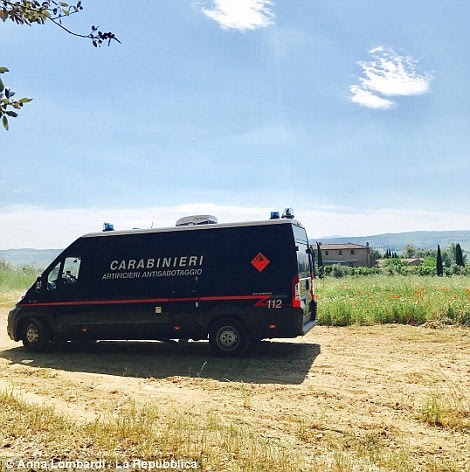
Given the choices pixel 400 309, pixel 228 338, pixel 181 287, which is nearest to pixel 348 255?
pixel 400 309

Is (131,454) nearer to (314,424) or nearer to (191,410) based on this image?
(191,410)

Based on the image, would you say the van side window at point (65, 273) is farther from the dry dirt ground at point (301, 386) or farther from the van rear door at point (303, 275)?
the van rear door at point (303, 275)

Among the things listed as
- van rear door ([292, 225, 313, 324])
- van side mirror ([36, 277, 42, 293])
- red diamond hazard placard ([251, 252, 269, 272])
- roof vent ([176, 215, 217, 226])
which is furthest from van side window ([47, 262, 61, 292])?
van rear door ([292, 225, 313, 324])

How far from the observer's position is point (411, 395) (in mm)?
7242

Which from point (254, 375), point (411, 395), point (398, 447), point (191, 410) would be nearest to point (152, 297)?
point (254, 375)

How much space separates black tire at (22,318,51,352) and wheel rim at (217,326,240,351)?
392cm

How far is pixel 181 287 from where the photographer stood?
10.1 meters

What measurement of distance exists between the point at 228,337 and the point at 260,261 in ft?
5.61

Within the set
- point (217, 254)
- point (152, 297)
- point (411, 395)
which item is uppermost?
point (217, 254)

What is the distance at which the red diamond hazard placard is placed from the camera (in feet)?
31.6

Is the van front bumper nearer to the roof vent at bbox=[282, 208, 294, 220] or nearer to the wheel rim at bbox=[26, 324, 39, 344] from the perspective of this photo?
the wheel rim at bbox=[26, 324, 39, 344]

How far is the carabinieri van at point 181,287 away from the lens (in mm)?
9609

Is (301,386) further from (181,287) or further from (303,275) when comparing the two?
(181,287)

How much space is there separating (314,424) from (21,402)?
149 inches
